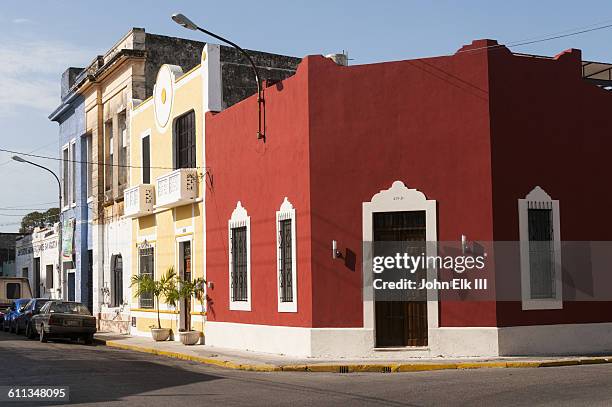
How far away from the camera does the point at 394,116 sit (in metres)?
19.3

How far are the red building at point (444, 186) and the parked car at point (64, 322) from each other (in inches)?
371

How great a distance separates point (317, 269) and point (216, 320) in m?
5.58

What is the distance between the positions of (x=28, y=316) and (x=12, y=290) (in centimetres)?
873

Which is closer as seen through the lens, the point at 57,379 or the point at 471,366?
the point at 57,379

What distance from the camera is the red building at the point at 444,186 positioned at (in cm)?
1873

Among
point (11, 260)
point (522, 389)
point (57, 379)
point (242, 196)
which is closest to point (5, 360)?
point (57, 379)

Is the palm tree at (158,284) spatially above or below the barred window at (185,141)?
below

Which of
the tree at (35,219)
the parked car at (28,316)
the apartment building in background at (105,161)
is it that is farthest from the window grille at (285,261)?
the tree at (35,219)

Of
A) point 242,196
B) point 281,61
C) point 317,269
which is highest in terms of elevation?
point 281,61

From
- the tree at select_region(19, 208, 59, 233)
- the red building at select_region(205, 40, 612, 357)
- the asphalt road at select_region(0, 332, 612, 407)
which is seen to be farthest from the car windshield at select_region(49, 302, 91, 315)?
the tree at select_region(19, 208, 59, 233)

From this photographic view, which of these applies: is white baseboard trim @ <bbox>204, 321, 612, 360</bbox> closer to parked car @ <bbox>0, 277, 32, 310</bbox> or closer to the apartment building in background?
the apartment building in background

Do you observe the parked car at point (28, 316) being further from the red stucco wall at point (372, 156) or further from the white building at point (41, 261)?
the red stucco wall at point (372, 156)

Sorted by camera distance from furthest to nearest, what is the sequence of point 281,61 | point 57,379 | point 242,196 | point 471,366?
point 281,61 < point 242,196 < point 471,366 < point 57,379

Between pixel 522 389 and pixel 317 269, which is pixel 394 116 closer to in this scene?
pixel 317 269
